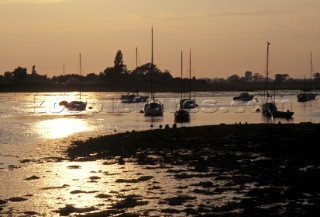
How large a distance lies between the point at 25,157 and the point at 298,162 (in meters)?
18.2

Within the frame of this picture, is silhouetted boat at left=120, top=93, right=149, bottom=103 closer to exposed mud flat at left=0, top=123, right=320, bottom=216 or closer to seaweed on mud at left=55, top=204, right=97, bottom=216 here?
exposed mud flat at left=0, top=123, right=320, bottom=216

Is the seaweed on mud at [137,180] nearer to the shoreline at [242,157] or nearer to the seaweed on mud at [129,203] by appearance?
the shoreline at [242,157]

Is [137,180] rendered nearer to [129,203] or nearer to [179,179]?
[179,179]

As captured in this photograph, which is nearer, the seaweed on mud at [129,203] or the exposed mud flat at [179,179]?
the exposed mud flat at [179,179]

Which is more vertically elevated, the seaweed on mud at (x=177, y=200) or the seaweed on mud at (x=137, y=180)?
the seaweed on mud at (x=177, y=200)

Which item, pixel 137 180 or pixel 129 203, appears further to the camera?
pixel 137 180

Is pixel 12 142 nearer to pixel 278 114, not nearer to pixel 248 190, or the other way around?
pixel 248 190

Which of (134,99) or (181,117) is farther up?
(134,99)

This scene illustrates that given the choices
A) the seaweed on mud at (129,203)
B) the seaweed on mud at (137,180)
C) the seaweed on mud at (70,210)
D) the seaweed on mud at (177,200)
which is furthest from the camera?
the seaweed on mud at (137,180)

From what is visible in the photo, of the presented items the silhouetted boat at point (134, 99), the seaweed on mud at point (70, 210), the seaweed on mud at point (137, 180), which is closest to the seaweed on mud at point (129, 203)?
the seaweed on mud at point (70, 210)

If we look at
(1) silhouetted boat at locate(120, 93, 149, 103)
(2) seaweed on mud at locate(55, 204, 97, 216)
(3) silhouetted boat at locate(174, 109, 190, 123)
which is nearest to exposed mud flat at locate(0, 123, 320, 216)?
(2) seaweed on mud at locate(55, 204, 97, 216)

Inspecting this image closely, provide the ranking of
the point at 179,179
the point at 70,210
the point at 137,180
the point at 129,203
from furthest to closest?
the point at 137,180 < the point at 179,179 < the point at 129,203 < the point at 70,210

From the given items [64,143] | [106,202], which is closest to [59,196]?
[106,202]

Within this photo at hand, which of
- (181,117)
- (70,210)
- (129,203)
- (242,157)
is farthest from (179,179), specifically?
(181,117)
